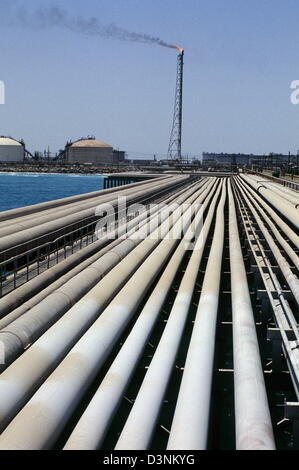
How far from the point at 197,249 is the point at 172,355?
6.99 m

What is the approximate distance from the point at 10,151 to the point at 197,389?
164526 mm

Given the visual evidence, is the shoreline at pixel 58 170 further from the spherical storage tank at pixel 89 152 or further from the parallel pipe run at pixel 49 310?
the parallel pipe run at pixel 49 310

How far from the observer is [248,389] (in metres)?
4.88

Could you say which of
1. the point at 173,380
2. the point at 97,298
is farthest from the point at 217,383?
the point at 97,298

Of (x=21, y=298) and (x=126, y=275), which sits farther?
(x=126, y=275)

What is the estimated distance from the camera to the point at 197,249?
1281 centimetres

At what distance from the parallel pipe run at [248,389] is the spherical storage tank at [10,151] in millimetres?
161070

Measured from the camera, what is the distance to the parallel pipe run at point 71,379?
3.94 meters

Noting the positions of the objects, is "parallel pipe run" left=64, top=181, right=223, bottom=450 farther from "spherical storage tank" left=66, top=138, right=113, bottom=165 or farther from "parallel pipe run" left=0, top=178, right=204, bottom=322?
"spherical storage tank" left=66, top=138, right=113, bottom=165

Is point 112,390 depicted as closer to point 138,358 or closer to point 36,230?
point 138,358

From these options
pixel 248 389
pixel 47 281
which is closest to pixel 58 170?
pixel 47 281

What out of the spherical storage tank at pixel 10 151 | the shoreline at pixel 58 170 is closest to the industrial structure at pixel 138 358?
the shoreline at pixel 58 170

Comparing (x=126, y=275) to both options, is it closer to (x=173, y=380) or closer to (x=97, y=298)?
(x=97, y=298)

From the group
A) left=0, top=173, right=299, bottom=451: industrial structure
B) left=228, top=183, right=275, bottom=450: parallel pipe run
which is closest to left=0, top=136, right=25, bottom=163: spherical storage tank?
left=0, top=173, right=299, bottom=451: industrial structure
